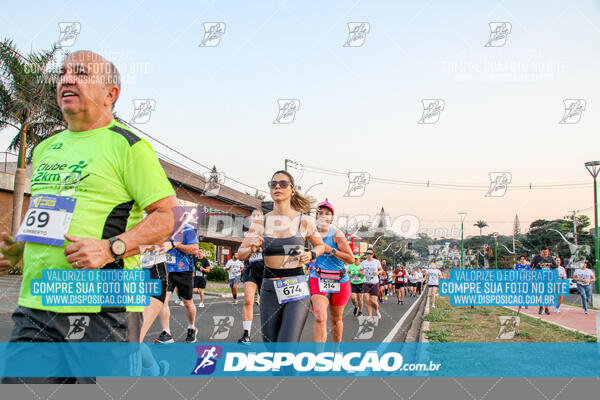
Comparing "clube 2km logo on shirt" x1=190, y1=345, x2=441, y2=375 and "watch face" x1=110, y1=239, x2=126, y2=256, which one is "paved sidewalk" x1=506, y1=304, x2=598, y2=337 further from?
"watch face" x1=110, y1=239, x2=126, y2=256

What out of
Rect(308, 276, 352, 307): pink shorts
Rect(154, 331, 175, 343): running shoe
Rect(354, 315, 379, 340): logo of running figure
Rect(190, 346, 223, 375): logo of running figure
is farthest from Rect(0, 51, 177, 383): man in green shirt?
Rect(354, 315, 379, 340): logo of running figure

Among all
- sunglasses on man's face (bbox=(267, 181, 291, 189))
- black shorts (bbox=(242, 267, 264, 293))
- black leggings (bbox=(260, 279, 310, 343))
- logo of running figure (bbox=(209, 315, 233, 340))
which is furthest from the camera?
logo of running figure (bbox=(209, 315, 233, 340))

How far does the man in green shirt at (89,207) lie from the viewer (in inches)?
82.0

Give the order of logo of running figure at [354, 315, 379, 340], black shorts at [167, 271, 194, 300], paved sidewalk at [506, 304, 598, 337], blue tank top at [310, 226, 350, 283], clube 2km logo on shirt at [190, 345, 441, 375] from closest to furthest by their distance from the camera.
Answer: clube 2km logo on shirt at [190, 345, 441, 375] → blue tank top at [310, 226, 350, 283] → black shorts at [167, 271, 194, 300] → logo of running figure at [354, 315, 379, 340] → paved sidewalk at [506, 304, 598, 337]

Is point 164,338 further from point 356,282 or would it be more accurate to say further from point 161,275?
point 356,282

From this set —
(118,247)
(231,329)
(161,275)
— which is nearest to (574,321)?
(231,329)

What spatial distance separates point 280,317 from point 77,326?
2465 millimetres

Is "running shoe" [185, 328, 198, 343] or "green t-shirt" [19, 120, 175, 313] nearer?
"green t-shirt" [19, 120, 175, 313]

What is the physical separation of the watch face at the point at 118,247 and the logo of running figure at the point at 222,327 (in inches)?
256

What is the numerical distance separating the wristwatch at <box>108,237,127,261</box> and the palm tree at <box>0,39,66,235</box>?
18.3 meters

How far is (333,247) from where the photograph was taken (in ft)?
21.0

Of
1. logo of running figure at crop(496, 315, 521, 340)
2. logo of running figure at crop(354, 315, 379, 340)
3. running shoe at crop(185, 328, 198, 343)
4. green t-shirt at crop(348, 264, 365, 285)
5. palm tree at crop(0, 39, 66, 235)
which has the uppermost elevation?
palm tree at crop(0, 39, 66, 235)

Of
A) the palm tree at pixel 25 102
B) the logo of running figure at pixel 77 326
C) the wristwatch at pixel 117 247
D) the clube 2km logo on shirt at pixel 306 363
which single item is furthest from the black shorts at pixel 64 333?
the palm tree at pixel 25 102

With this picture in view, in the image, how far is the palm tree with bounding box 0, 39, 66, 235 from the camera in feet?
60.7
